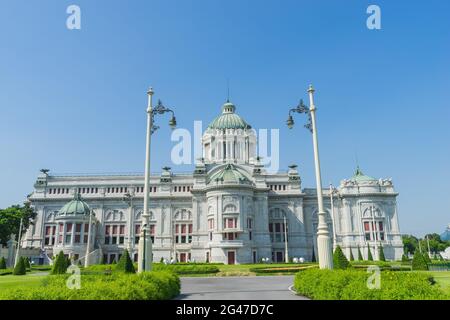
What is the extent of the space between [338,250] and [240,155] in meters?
58.2

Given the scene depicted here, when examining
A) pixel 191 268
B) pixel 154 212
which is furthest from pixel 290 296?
pixel 154 212

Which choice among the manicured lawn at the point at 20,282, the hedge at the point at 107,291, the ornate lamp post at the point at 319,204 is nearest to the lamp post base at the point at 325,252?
the ornate lamp post at the point at 319,204

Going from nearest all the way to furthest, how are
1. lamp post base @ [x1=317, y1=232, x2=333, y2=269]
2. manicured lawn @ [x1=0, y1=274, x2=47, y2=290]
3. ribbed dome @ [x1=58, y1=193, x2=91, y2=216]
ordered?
lamp post base @ [x1=317, y1=232, x2=333, y2=269] → manicured lawn @ [x1=0, y1=274, x2=47, y2=290] → ribbed dome @ [x1=58, y1=193, x2=91, y2=216]

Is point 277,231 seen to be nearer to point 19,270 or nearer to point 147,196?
point 19,270

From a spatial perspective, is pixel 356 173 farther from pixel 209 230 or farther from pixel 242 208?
pixel 209 230

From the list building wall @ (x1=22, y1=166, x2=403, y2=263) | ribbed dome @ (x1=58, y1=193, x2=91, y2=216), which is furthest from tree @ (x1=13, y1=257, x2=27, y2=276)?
ribbed dome @ (x1=58, y1=193, x2=91, y2=216)

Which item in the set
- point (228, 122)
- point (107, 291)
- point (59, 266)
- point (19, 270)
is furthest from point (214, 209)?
point (107, 291)

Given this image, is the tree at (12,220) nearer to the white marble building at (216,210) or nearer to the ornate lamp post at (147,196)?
the white marble building at (216,210)

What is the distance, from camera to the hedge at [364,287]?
1138cm

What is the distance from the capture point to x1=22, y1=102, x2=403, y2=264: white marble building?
71688 millimetres

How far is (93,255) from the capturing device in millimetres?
73938

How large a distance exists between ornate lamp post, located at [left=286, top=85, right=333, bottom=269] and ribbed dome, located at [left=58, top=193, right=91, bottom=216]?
206 feet

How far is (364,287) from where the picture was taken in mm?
13109

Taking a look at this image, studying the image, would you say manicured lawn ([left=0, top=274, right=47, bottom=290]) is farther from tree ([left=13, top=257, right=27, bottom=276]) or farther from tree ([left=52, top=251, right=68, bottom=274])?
tree ([left=13, top=257, right=27, bottom=276])
